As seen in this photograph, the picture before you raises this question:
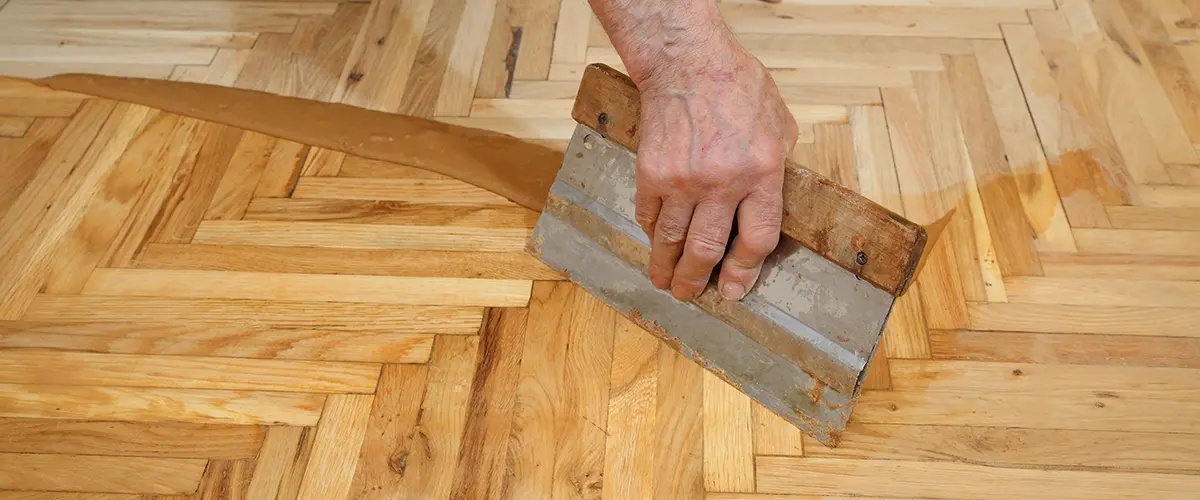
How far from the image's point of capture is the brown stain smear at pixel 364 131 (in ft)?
5.56

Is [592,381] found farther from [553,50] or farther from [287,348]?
[553,50]

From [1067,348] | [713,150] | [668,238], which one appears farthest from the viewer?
[1067,348]

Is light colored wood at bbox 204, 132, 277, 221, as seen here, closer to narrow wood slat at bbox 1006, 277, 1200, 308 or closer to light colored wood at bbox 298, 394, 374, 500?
light colored wood at bbox 298, 394, 374, 500

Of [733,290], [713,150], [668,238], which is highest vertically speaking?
[713,150]

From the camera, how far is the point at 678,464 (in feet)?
4.13

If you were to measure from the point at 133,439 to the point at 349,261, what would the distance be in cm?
46

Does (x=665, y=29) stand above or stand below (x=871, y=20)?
above

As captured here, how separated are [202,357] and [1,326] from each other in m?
0.41

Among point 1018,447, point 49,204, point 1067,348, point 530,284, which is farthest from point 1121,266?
point 49,204

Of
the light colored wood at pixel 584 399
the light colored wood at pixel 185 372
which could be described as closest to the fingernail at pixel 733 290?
the light colored wood at pixel 584 399

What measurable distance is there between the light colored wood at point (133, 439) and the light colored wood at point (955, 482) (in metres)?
0.83

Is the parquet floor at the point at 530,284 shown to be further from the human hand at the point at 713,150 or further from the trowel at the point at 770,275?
the human hand at the point at 713,150

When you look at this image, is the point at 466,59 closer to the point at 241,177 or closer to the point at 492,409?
the point at 241,177

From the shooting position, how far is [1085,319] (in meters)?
1.42
